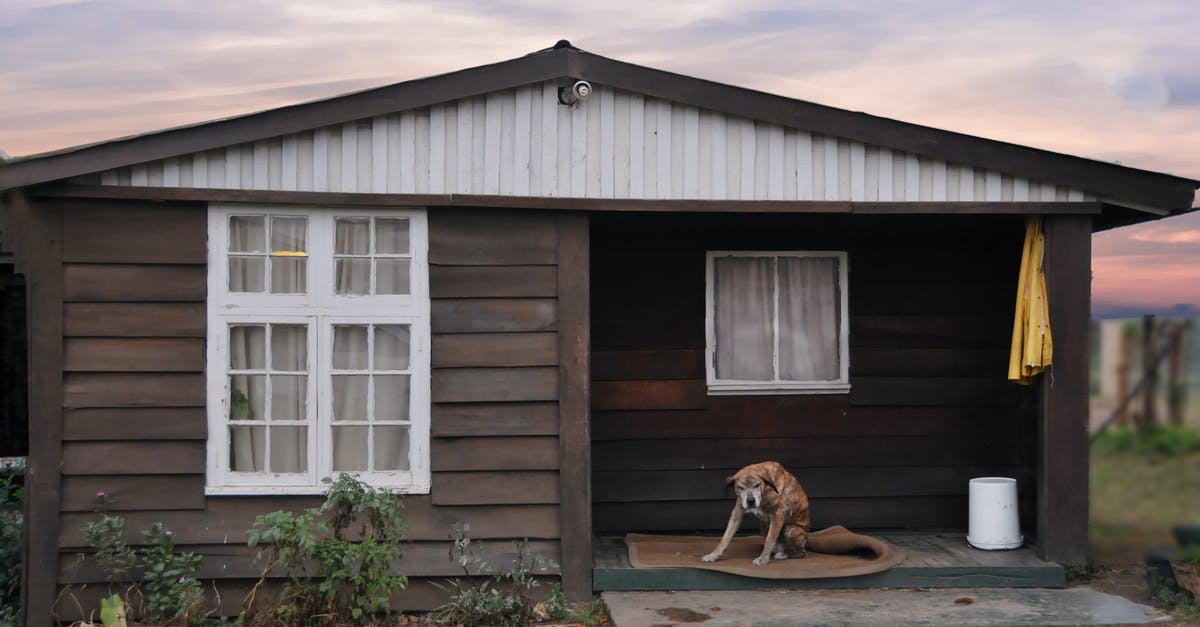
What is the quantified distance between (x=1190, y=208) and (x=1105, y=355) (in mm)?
1231

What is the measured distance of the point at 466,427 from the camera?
6.59 m

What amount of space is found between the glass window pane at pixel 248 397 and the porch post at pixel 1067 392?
5079mm

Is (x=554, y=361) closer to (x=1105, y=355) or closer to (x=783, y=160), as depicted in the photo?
(x=783, y=160)

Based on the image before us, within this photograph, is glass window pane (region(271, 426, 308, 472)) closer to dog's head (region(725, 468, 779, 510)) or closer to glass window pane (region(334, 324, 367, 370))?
glass window pane (region(334, 324, 367, 370))

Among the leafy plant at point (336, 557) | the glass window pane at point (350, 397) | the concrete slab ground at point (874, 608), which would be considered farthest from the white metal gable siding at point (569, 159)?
the concrete slab ground at point (874, 608)

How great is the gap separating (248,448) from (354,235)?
1.47 metres

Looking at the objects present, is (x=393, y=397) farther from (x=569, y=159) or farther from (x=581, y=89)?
(x=581, y=89)

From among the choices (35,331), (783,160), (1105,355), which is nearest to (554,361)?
(783,160)

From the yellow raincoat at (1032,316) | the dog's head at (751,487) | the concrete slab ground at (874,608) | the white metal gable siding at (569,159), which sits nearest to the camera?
the concrete slab ground at (874,608)

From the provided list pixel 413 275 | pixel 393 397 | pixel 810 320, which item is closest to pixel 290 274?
pixel 413 275

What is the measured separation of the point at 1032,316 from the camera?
709cm

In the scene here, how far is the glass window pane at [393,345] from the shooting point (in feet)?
21.6

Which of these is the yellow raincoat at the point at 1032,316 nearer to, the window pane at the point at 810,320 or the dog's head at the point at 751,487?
the window pane at the point at 810,320

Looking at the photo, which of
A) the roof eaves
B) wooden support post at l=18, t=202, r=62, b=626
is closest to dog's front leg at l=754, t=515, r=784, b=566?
the roof eaves
